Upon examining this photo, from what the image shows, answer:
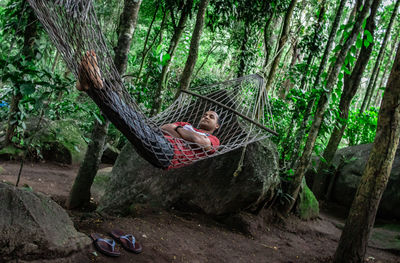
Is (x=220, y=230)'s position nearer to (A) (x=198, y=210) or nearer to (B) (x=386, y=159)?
(A) (x=198, y=210)

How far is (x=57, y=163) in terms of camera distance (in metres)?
4.86

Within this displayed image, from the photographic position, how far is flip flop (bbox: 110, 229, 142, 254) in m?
1.72

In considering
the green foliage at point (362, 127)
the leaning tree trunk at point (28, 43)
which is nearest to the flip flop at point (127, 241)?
the leaning tree trunk at point (28, 43)

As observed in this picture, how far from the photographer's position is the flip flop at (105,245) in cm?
155

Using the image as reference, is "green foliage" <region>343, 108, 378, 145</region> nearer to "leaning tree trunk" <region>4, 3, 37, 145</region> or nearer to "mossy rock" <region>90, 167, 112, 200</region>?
"mossy rock" <region>90, 167, 112, 200</region>

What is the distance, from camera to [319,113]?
301 centimetres

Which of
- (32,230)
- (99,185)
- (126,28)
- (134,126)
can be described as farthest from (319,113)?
(99,185)

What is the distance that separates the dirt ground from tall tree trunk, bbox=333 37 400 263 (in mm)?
535

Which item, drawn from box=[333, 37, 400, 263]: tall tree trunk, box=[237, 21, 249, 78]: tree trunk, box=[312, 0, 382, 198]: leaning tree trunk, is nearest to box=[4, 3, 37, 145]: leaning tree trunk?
box=[237, 21, 249, 78]: tree trunk

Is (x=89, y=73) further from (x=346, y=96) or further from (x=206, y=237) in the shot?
(x=346, y=96)

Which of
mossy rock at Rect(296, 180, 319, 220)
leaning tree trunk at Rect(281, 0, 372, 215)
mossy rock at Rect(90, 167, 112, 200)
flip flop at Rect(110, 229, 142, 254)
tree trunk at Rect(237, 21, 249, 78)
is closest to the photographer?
flip flop at Rect(110, 229, 142, 254)

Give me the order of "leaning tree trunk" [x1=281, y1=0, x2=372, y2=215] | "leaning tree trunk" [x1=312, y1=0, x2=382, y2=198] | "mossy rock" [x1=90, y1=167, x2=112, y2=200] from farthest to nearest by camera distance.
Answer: "mossy rock" [x1=90, y1=167, x2=112, y2=200]
"leaning tree trunk" [x1=312, y1=0, x2=382, y2=198]
"leaning tree trunk" [x1=281, y1=0, x2=372, y2=215]

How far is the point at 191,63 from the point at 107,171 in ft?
7.59

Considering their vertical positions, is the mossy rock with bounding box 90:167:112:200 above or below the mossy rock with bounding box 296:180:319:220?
below
